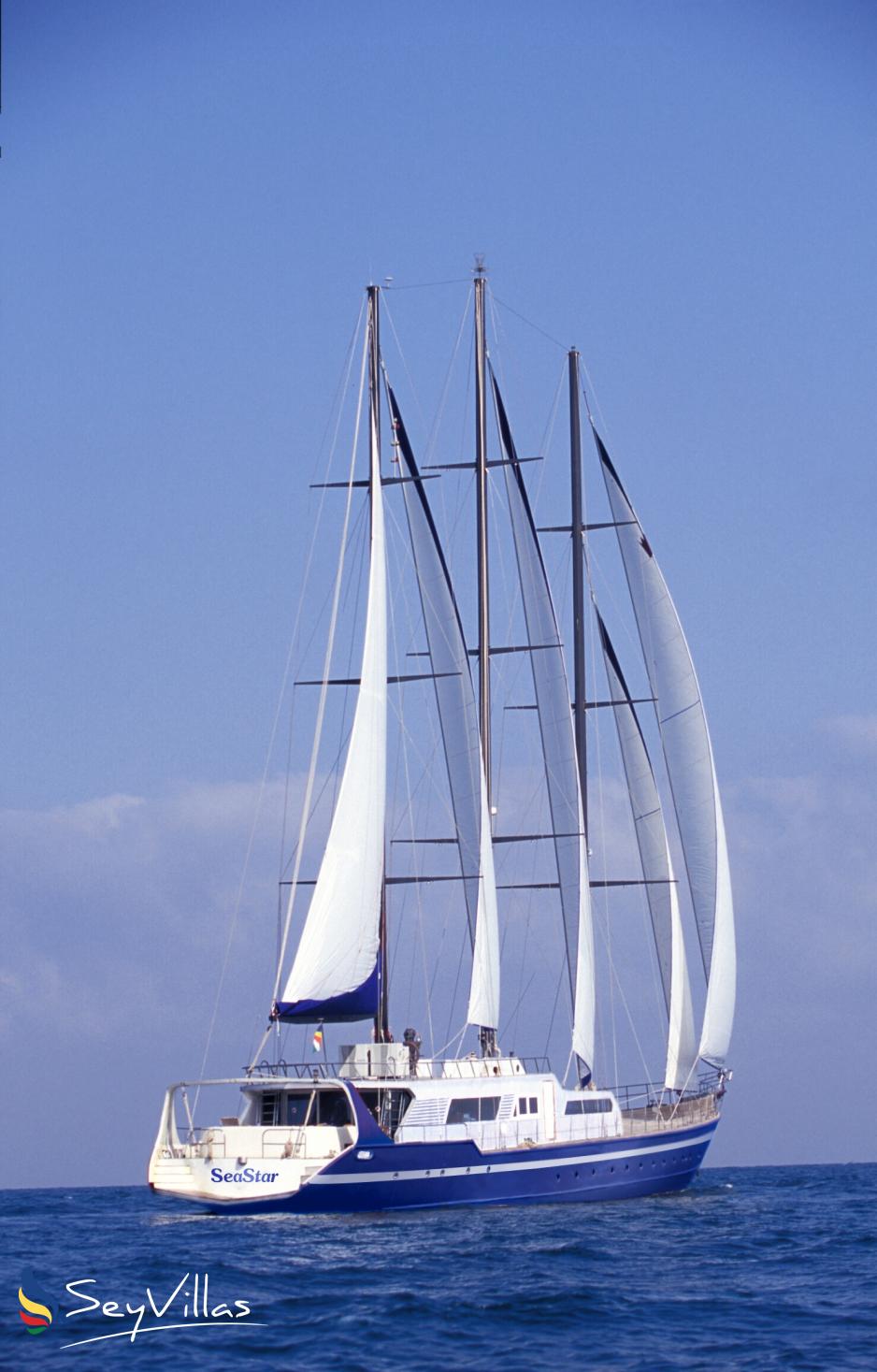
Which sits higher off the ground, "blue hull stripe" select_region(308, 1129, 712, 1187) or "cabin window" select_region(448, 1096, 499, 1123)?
"cabin window" select_region(448, 1096, 499, 1123)

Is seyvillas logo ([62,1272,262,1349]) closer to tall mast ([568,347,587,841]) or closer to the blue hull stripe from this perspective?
the blue hull stripe

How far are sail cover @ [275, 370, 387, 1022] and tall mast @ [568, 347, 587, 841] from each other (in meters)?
7.60

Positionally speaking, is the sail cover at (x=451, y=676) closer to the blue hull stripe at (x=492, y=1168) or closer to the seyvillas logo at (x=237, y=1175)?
the blue hull stripe at (x=492, y=1168)

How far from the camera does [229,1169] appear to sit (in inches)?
1299

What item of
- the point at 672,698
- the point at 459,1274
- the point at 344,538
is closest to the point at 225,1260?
the point at 459,1274

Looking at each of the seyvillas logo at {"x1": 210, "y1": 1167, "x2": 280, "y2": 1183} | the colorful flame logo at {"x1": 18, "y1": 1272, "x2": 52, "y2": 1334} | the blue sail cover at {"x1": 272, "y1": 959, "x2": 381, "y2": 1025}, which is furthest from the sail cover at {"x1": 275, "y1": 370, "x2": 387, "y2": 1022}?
the colorful flame logo at {"x1": 18, "y1": 1272, "x2": 52, "y2": 1334}

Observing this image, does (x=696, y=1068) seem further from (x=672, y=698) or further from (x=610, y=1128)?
(x=672, y=698)

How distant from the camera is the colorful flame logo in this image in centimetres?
2392

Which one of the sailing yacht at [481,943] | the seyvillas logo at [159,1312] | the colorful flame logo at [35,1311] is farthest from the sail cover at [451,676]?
the colorful flame logo at [35,1311]

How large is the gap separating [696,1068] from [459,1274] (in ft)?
59.2

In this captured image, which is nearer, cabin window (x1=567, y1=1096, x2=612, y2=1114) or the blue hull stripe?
the blue hull stripe

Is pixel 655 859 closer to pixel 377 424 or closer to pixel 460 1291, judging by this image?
pixel 377 424

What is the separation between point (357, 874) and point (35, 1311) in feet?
45.4

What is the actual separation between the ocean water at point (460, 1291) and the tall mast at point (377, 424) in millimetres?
4722
